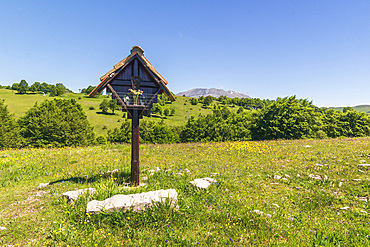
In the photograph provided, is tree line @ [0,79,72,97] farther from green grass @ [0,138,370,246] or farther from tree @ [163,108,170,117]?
green grass @ [0,138,370,246]

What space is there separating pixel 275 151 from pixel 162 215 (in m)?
12.2

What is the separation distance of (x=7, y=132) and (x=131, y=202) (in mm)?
47652

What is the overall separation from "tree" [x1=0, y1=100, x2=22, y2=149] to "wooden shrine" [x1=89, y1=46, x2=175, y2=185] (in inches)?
1745

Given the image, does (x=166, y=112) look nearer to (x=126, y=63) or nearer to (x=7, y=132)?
(x=7, y=132)

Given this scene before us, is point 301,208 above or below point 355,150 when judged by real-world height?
below

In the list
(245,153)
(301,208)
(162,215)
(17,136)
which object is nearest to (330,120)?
(245,153)

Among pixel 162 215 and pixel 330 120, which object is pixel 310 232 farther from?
pixel 330 120

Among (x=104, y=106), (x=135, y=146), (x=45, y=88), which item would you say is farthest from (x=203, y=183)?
(x=45, y=88)

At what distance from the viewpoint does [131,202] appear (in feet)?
18.0

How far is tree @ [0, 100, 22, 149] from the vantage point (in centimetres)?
3734

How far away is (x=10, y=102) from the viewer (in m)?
88.4

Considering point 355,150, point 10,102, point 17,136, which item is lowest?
point 17,136

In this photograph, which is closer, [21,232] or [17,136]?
→ [21,232]

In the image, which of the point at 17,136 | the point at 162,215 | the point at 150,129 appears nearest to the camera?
the point at 162,215
